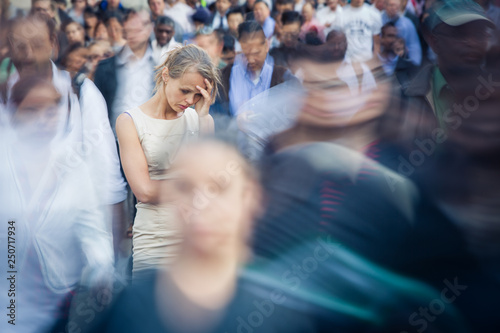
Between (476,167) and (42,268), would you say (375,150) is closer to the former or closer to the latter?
(476,167)

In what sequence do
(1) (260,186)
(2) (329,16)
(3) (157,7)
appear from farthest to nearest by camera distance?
(2) (329,16) → (3) (157,7) → (1) (260,186)

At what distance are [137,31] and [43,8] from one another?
447 mm

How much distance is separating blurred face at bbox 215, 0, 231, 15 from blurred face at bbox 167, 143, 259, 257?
1.62m

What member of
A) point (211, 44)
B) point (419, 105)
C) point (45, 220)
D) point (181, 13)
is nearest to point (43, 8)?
point (181, 13)

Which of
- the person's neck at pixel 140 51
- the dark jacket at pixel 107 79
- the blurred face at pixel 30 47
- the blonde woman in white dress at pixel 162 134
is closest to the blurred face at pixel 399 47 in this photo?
the blonde woman in white dress at pixel 162 134

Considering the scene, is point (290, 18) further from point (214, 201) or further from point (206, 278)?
point (206, 278)

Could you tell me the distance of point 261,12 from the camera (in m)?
2.88

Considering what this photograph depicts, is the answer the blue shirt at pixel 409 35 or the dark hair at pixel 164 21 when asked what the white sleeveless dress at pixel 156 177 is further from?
the blue shirt at pixel 409 35

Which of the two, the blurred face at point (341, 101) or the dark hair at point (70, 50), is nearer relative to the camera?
the blurred face at point (341, 101)

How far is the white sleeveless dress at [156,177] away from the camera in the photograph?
1775 mm

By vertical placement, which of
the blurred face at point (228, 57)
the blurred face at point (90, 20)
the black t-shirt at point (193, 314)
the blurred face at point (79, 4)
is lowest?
the black t-shirt at point (193, 314)

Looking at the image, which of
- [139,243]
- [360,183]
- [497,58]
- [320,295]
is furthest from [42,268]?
[497,58]

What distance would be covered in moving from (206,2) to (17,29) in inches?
52.1

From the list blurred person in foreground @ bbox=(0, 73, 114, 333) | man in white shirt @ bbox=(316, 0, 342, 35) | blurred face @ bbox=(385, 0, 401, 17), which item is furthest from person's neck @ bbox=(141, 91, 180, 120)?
blurred face @ bbox=(385, 0, 401, 17)
